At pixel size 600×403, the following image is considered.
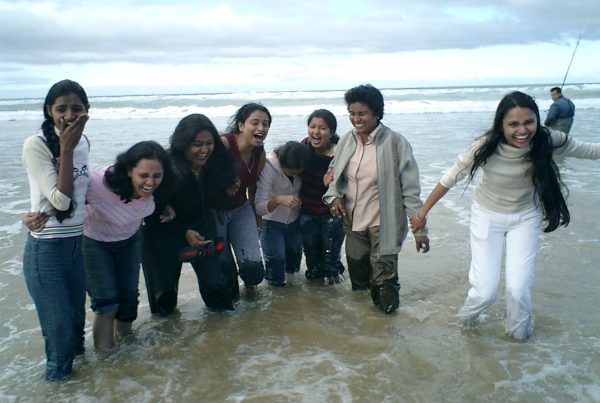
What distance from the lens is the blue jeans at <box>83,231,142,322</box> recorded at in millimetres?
3707

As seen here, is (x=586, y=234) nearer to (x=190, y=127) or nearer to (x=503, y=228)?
(x=503, y=228)

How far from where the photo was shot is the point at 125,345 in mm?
4012

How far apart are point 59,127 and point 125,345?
5.94 feet

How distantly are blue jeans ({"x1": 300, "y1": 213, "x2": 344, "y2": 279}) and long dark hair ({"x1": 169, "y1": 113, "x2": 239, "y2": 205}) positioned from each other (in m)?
1.09

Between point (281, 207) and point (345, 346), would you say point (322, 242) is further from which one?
point (345, 346)

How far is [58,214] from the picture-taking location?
3229 millimetres

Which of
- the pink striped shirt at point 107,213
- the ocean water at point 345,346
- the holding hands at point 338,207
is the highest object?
the pink striped shirt at point 107,213

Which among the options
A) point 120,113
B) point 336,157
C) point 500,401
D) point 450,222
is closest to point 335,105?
point 120,113

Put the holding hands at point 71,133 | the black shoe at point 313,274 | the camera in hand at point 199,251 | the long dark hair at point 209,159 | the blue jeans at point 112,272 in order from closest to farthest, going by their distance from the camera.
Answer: the holding hands at point 71,133 → the blue jeans at point 112,272 → the long dark hair at point 209,159 → the camera in hand at point 199,251 → the black shoe at point 313,274

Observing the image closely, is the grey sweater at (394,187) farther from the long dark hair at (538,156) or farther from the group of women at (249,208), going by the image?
the long dark hair at (538,156)

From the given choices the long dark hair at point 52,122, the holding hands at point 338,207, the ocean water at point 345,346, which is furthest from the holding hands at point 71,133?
the holding hands at point 338,207

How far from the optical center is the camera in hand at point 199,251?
13.9ft

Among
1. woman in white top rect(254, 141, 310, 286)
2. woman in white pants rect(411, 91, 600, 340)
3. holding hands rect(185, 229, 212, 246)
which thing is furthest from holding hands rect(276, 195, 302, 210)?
woman in white pants rect(411, 91, 600, 340)

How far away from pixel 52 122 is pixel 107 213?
0.74m
